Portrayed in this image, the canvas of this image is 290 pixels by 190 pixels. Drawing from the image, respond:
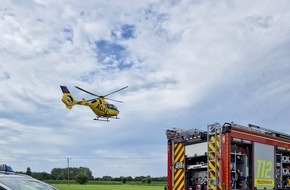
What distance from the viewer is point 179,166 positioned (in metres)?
10.9

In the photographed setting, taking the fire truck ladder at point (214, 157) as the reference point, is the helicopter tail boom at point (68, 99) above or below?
above

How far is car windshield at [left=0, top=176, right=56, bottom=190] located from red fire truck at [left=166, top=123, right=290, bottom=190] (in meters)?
3.91

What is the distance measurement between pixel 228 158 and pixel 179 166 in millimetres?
1734

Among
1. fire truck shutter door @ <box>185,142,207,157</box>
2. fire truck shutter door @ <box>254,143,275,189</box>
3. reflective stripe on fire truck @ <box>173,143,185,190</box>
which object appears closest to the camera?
fire truck shutter door @ <box>185,142,207,157</box>

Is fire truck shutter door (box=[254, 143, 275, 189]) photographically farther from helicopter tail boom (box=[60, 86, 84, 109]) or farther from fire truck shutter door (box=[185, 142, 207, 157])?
helicopter tail boom (box=[60, 86, 84, 109])

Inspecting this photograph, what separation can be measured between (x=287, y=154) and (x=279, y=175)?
0.81 meters

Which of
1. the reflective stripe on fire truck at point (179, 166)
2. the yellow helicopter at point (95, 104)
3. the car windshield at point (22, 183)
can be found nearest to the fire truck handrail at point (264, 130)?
the reflective stripe on fire truck at point (179, 166)

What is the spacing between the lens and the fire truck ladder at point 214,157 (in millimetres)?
9531

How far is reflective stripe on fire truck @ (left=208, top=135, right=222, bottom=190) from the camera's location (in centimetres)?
952

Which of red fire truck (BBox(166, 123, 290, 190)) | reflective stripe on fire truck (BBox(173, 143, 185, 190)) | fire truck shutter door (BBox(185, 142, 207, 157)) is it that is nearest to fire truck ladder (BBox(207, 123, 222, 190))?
red fire truck (BBox(166, 123, 290, 190))

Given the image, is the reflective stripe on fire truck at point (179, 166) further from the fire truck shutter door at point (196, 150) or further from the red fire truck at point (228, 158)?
the fire truck shutter door at point (196, 150)

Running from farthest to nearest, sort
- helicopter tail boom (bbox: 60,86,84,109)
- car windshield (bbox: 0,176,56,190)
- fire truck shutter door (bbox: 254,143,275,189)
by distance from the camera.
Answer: helicopter tail boom (bbox: 60,86,84,109), fire truck shutter door (bbox: 254,143,275,189), car windshield (bbox: 0,176,56,190)

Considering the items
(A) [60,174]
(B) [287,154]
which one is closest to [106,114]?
(B) [287,154]

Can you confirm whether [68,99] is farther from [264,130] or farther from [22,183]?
[22,183]
